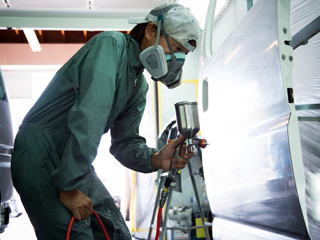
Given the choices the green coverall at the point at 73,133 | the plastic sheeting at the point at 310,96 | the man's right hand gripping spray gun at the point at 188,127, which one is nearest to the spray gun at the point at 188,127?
the man's right hand gripping spray gun at the point at 188,127

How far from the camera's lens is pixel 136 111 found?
1.79 metres

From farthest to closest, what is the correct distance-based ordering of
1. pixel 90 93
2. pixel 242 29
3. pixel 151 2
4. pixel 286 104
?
pixel 151 2 → pixel 242 29 → pixel 90 93 → pixel 286 104

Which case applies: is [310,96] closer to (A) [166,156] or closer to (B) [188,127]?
(B) [188,127]

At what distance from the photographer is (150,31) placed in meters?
1.59

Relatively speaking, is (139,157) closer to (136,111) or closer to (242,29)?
(136,111)

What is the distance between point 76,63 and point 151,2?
3.09 m

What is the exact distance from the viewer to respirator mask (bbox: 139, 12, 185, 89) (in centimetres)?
148

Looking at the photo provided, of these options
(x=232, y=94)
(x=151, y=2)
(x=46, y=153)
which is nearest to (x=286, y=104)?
(x=232, y=94)

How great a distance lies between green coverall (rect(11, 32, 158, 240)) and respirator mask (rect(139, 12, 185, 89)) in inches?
2.0

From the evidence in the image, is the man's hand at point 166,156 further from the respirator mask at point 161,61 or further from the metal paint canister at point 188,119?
the respirator mask at point 161,61

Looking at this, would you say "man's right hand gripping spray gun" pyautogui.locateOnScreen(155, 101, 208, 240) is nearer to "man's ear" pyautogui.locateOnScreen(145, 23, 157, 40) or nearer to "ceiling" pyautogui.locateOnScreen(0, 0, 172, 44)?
"man's ear" pyautogui.locateOnScreen(145, 23, 157, 40)

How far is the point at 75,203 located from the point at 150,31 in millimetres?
861

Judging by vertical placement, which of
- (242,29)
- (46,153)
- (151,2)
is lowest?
(46,153)

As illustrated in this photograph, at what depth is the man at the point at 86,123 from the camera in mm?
1204
